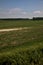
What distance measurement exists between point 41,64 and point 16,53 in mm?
2104

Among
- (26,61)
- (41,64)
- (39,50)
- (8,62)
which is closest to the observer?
(8,62)

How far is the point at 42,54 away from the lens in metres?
13.3

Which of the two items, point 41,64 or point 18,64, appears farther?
point 41,64

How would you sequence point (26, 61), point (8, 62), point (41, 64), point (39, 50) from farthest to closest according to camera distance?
point (39, 50) → point (41, 64) → point (26, 61) → point (8, 62)

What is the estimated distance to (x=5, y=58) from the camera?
11.2 metres

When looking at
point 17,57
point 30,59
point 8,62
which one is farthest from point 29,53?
point 8,62

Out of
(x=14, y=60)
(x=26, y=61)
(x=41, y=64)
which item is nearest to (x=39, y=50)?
(x=41, y=64)

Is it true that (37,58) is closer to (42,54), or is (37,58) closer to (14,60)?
(42,54)

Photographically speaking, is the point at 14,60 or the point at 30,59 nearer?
the point at 14,60

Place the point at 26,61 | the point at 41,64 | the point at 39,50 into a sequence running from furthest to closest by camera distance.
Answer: the point at 39,50
the point at 41,64
the point at 26,61

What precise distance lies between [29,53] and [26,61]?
89 centimetres

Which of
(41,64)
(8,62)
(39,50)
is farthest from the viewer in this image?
(39,50)

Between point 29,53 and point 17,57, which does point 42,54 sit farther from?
point 17,57

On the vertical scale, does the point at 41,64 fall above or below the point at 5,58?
below
